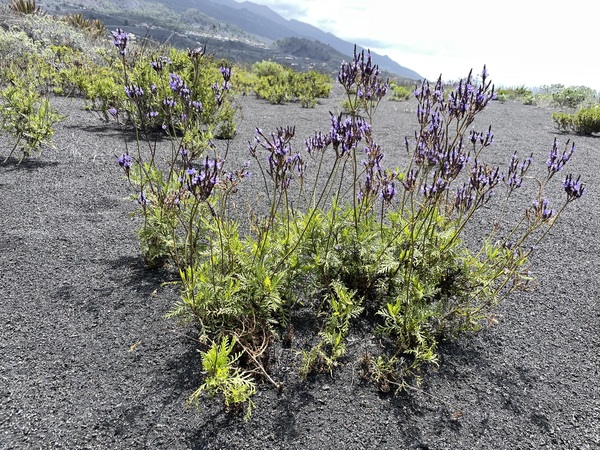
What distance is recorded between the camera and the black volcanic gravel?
5.90 feet

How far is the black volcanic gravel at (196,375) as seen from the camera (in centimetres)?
180

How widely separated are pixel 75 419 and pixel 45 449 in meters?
0.16

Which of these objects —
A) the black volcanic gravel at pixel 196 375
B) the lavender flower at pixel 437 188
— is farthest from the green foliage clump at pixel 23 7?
the lavender flower at pixel 437 188

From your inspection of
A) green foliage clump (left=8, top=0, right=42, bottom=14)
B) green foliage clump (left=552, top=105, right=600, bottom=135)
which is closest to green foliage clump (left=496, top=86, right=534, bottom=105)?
green foliage clump (left=552, top=105, right=600, bottom=135)

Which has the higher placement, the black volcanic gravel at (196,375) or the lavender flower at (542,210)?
the lavender flower at (542,210)

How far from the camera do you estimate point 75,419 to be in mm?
1803

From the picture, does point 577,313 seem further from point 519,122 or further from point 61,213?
point 519,122

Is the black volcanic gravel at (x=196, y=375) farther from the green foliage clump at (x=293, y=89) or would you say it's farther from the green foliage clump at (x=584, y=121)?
the green foliage clump at (x=293, y=89)

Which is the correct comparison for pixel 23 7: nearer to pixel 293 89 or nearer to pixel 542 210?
pixel 293 89

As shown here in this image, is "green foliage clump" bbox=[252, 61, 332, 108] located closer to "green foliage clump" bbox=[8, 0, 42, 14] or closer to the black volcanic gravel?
the black volcanic gravel

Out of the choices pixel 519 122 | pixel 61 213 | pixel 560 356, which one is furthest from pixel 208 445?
pixel 519 122

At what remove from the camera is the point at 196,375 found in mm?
2051

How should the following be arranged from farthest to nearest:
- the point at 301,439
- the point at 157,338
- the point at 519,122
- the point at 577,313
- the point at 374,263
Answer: the point at 519,122
the point at 577,313
the point at 374,263
the point at 157,338
the point at 301,439

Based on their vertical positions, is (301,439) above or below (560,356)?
below
